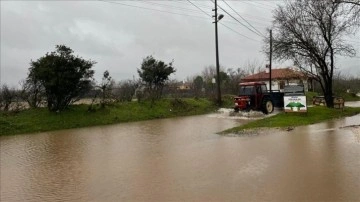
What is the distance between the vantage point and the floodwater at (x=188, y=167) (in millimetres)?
7391

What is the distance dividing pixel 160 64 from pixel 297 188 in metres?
23.5

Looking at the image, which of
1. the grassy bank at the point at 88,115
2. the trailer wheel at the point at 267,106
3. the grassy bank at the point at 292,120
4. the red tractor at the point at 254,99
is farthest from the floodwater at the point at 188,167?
the trailer wheel at the point at 267,106

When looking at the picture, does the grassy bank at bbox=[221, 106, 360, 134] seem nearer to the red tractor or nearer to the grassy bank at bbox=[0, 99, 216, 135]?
the red tractor

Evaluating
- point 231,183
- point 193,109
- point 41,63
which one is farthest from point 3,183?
point 193,109

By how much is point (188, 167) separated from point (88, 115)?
1378cm

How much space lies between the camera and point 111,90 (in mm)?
25703

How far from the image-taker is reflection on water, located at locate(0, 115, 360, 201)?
7387mm

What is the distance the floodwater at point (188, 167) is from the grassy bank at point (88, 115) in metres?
3.90

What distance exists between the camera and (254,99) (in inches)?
976

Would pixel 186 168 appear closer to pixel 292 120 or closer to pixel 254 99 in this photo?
pixel 292 120

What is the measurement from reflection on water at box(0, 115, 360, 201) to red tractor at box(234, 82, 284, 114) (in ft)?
28.3

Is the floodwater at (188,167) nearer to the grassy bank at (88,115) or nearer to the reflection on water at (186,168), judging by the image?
the reflection on water at (186,168)

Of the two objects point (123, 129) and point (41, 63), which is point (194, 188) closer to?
point (123, 129)

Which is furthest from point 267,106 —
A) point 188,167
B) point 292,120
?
point 188,167
